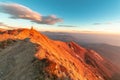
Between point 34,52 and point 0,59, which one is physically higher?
point 34,52

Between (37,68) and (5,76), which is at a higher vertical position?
(37,68)

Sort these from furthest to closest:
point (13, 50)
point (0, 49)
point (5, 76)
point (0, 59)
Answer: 1. point (0, 49)
2. point (13, 50)
3. point (0, 59)
4. point (5, 76)

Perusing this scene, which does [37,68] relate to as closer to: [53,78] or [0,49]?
[53,78]

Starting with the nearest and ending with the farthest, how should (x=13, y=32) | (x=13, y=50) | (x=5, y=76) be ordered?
(x=5, y=76) < (x=13, y=50) < (x=13, y=32)

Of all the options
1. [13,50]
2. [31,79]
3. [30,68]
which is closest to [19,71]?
[30,68]

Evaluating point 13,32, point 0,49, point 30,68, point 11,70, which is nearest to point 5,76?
point 11,70

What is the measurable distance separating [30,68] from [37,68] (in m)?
2.56

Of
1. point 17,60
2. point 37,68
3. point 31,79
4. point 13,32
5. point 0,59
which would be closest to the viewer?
point 31,79

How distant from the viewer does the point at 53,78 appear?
162 feet

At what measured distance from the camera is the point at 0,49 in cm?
8331

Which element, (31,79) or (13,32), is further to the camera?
(13,32)

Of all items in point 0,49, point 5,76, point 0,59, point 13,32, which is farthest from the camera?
point 13,32

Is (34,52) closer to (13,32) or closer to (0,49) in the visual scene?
(0,49)

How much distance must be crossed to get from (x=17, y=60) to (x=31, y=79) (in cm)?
1861
